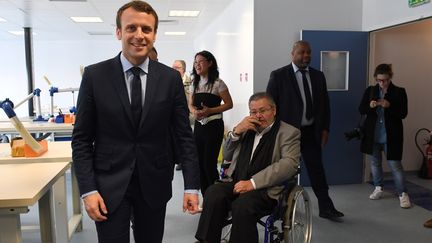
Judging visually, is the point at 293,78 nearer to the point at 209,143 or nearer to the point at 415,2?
the point at 209,143

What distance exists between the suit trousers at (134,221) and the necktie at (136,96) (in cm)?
22

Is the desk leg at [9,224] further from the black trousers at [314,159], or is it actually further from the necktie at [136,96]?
the black trousers at [314,159]

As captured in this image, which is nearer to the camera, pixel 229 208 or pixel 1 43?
pixel 229 208

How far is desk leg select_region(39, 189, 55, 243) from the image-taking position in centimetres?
210

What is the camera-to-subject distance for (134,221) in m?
1.51

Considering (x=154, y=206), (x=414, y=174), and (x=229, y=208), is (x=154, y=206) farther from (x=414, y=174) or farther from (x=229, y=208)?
(x=414, y=174)

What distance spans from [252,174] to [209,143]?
835mm

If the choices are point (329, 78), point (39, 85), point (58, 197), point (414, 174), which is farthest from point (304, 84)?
point (39, 85)

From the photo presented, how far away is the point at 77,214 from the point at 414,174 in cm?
400

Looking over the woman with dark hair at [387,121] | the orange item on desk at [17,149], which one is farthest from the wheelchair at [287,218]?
the woman with dark hair at [387,121]

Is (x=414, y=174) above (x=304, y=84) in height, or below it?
below

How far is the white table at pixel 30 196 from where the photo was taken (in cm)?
157

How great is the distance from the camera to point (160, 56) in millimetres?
11219

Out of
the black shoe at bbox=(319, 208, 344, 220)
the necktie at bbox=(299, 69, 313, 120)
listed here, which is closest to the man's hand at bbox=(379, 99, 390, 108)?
the necktie at bbox=(299, 69, 313, 120)
